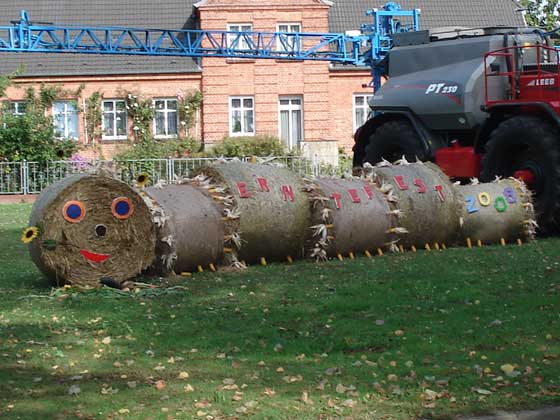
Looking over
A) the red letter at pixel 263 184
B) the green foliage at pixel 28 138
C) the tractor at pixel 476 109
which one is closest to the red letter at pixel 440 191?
the tractor at pixel 476 109

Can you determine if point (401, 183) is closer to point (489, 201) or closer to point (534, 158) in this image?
point (489, 201)

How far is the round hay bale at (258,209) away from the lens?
1340 centimetres

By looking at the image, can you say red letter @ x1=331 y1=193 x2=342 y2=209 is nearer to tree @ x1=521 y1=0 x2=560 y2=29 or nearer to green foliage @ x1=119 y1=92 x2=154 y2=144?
green foliage @ x1=119 y1=92 x2=154 y2=144

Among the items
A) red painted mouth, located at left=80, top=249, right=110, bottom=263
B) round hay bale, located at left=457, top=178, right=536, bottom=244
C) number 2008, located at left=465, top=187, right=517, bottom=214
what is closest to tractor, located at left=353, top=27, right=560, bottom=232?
round hay bale, located at left=457, top=178, right=536, bottom=244

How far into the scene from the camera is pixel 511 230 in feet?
53.1

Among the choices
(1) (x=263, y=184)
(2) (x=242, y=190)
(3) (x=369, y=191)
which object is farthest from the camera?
(3) (x=369, y=191)

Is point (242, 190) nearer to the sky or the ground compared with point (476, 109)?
nearer to the ground

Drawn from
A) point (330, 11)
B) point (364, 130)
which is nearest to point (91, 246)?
point (364, 130)

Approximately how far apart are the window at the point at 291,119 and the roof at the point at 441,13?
3.23 meters

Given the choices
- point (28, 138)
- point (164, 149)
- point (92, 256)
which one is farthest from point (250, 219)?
point (164, 149)

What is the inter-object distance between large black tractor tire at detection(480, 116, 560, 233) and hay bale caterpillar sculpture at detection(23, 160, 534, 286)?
74 centimetres

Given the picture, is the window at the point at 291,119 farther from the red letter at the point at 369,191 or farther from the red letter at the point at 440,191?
the red letter at the point at 369,191

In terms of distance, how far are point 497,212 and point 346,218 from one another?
2831 mm

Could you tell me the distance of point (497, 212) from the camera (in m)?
16.0
